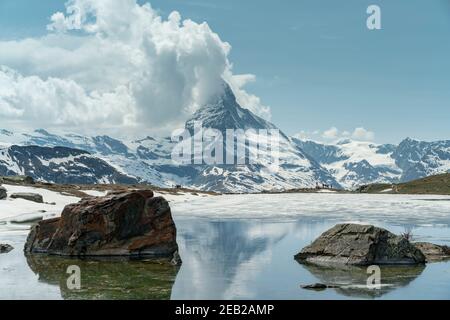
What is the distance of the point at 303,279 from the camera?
95.6 feet

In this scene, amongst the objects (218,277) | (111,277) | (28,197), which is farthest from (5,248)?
(28,197)

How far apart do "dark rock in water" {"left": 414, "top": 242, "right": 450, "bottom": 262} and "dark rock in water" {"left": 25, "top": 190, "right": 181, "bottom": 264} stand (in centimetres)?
1672

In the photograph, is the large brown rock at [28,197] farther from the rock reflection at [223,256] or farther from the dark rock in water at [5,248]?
the dark rock in water at [5,248]

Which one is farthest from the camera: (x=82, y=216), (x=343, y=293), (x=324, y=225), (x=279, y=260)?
(x=324, y=225)

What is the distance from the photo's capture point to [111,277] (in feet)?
98.9

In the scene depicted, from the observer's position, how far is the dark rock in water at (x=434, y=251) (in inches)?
1436

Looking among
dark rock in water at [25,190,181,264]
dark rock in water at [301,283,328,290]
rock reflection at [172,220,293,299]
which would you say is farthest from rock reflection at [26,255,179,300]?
dark rock in water at [301,283,328,290]

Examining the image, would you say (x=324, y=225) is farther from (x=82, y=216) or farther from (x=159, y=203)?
(x=82, y=216)

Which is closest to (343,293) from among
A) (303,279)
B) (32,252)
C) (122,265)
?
(303,279)

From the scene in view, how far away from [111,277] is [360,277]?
43.2 feet

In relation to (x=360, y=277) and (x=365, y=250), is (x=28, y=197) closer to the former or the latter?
(x=365, y=250)

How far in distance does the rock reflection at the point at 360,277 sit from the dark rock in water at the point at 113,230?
11.0 m

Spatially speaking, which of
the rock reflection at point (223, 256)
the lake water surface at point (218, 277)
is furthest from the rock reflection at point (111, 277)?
the rock reflection at point (223, 256)
